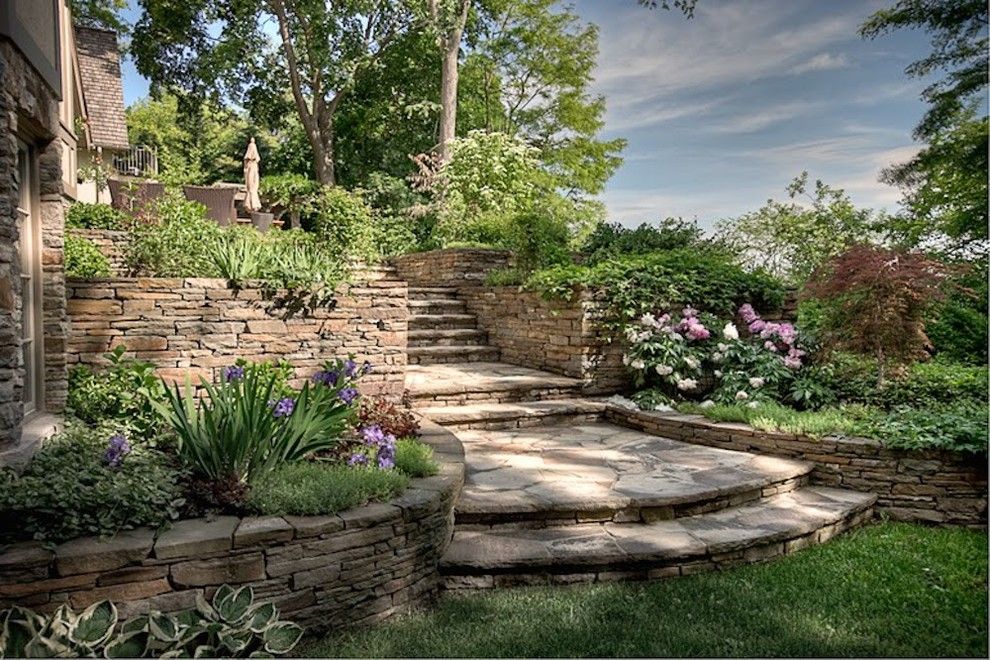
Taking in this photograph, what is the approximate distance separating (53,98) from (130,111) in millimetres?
3193

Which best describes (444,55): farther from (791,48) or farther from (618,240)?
(791,48)

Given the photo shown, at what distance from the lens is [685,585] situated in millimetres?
3131

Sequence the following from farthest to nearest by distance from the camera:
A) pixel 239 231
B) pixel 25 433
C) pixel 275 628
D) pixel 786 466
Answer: pixel 239 231
pixel 786 466
pixel 25 433
pixel 275 628

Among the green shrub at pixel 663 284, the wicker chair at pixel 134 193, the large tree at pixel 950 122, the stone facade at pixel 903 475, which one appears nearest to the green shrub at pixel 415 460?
the stone facade at pixel 903 475

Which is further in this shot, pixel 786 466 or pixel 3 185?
pixel 786 466

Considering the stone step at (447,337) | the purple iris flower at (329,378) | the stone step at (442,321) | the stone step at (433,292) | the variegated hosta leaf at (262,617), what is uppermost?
the stone step at (433,292)

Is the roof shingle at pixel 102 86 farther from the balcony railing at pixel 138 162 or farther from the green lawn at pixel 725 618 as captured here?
the green lawn at pixel 725 618

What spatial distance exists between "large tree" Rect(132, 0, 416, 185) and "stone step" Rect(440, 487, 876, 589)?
4.94 metres

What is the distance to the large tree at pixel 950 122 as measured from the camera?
12.7 feet

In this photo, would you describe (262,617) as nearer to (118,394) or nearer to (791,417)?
(118,394)

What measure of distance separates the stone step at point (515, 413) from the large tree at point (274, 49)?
151 inches

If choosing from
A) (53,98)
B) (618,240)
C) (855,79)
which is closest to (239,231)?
(53,98)

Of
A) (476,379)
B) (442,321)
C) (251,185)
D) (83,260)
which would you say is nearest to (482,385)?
(476,379)

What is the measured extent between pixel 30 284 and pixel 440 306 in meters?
4.86
